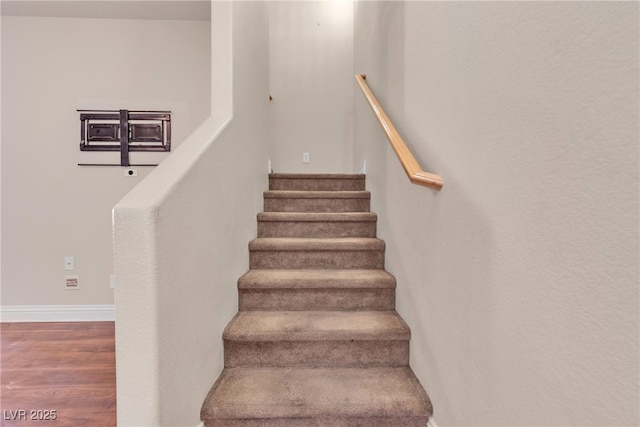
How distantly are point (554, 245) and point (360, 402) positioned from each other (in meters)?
0.98

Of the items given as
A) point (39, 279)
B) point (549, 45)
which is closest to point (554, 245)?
point (549, 45)

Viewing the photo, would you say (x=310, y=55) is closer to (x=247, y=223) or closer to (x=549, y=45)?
(x=247, y=223)

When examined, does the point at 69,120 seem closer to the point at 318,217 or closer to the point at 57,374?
the point at 57,374

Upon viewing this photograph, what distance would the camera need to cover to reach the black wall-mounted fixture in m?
2.62

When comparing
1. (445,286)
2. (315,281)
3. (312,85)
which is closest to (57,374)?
(315,281)

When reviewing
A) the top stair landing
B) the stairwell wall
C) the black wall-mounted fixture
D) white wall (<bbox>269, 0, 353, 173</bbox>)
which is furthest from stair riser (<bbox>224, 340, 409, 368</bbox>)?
white wall (<bbox>269, 0, 353, 173</bbox>)

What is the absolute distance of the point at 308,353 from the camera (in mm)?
1423

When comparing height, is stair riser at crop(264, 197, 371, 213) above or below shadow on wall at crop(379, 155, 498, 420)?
above

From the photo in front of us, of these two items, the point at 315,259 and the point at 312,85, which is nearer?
the point at 315,259

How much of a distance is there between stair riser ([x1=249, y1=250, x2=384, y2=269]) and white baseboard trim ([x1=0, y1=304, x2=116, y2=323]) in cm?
182

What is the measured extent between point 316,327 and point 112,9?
3119 millimetres

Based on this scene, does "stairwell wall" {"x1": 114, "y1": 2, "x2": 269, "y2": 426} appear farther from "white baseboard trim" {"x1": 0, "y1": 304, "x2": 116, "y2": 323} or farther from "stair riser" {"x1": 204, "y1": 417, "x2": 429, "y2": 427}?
"white baseboard trim" {"x1": 0, "y1": 304, "x2": 116, "y2": 323}

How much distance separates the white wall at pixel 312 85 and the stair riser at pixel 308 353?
7.89 ft

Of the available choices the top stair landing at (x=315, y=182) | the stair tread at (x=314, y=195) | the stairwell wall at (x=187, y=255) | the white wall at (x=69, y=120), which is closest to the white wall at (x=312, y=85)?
the top stair landing at (x=315, y=182)
